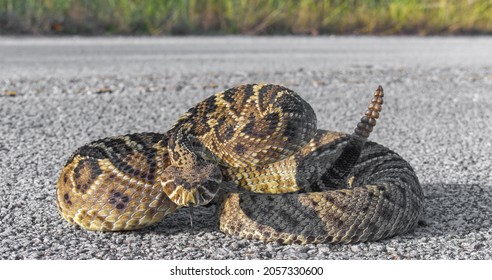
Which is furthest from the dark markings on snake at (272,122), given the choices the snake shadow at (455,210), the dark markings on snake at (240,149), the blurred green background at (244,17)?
the blurred green background at (244,17)

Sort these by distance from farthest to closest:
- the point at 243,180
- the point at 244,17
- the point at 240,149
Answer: the point at 244,17, the point at 243,180, the point at 240,149

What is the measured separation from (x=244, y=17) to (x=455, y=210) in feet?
36.9

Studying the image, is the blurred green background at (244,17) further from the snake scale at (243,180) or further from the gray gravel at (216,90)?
the snake scale at (243,180)

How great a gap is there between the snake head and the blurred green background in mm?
10483

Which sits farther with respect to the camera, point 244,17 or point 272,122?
point 244,17

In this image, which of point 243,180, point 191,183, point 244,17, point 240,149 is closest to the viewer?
point 191,183

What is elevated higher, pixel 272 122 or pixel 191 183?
pixel 272 122

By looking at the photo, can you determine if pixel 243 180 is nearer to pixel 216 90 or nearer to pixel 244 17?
pixel 216 90

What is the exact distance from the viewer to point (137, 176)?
5012mm

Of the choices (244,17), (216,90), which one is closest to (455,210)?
(216,90)

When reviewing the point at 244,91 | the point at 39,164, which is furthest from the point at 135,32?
the point at 244,91

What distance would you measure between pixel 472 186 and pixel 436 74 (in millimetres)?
5845

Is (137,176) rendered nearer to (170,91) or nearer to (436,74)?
(170,91)

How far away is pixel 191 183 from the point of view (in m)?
4.62
